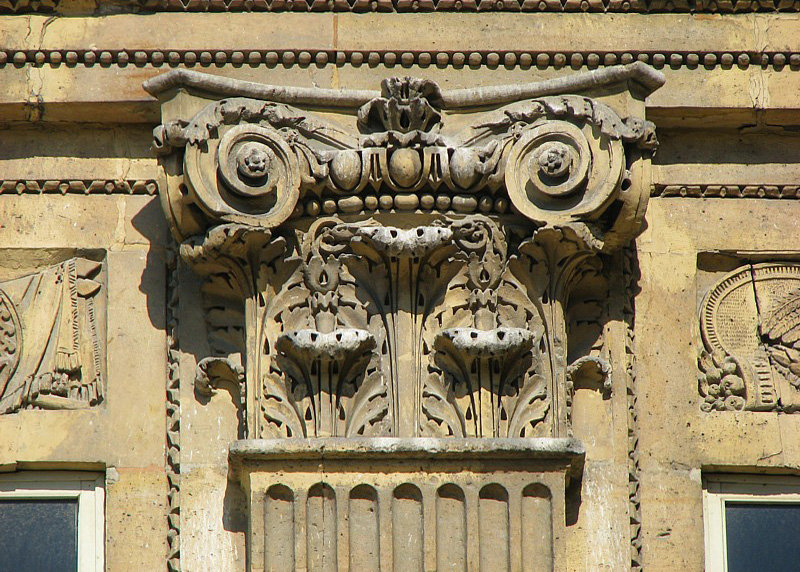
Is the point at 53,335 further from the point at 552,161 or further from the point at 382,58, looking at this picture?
the point at 552,161

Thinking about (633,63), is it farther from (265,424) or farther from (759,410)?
(265,424)

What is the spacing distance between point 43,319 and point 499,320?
200cm

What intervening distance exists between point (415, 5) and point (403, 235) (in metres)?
1.18

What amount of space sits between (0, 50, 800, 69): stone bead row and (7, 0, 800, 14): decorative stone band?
211mm

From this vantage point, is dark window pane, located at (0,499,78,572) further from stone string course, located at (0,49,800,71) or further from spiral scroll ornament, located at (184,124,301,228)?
stone string course, located at (0,49,800,71)

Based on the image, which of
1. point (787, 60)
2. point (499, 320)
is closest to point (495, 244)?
point (499, 320)

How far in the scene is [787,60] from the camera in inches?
359

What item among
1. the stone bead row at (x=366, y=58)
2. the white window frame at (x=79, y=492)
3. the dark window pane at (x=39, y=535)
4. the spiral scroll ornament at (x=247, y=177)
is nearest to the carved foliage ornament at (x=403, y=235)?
the spiral scroll ornament at (x=247, y=177)

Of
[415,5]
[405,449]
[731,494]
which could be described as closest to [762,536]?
[731,494]

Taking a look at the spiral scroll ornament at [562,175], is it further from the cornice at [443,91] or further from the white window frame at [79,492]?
the white window frame at [79,492]

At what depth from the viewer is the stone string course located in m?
9.02

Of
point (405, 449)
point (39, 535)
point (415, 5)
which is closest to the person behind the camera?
point (405, 449)

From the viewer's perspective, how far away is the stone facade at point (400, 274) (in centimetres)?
842

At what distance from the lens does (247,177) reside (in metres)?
8.55
